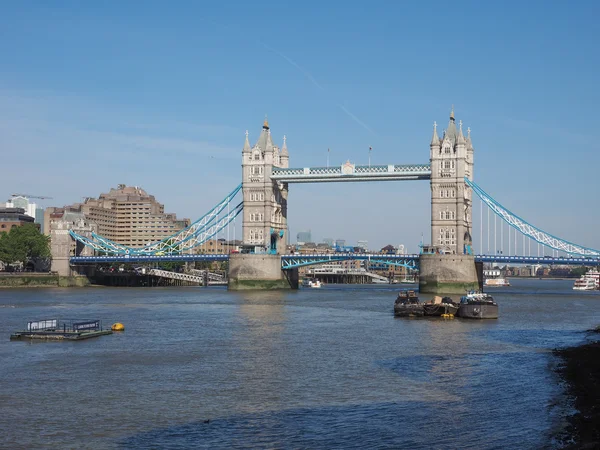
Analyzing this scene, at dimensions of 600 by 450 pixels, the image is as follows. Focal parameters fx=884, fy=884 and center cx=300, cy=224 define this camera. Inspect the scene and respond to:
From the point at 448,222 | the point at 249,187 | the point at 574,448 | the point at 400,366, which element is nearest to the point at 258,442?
the point at 574,448

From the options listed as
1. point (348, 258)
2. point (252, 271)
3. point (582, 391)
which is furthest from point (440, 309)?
point (252, 271)

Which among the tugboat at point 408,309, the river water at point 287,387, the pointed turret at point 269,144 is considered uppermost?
the pointed turret at point 269,144

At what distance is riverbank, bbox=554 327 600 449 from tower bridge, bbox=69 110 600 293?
59793 mm

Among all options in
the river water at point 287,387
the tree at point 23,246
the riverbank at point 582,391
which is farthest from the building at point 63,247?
the riverbank at point 582,391

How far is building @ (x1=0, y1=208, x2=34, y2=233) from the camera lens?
157125 millimetres

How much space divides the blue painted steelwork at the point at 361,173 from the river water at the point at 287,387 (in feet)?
175

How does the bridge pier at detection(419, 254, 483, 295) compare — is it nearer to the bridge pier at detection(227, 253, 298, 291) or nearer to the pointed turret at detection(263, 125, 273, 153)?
the bridge pier at detection(227, 253, 298, 291)

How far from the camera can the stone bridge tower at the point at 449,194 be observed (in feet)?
346

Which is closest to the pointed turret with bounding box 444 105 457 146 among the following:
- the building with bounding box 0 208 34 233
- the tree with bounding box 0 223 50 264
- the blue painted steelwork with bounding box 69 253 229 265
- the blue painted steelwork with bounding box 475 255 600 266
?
the blue painted steelwork with bounding box 475 255 600 266

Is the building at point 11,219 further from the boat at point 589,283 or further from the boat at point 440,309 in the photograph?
the boat at point 440,309

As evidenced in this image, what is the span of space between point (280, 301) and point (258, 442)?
6175 centimetres

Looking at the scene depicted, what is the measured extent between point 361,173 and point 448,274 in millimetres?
18177

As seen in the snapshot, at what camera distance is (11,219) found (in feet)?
524

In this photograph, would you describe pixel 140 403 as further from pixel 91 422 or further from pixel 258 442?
pixel 258 442
